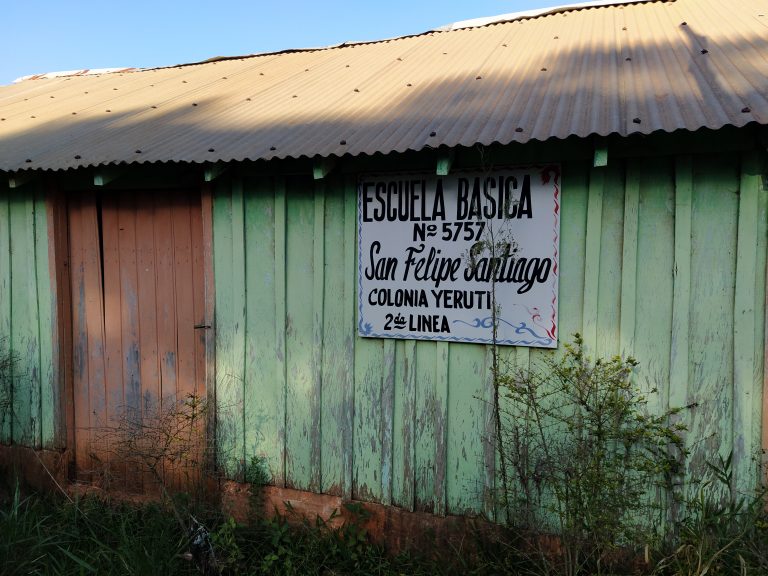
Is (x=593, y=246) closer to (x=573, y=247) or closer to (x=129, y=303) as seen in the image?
(x=573, y=247)

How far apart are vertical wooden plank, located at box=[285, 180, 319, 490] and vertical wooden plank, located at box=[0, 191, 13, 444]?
101 inches

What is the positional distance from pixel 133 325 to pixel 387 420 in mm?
2240

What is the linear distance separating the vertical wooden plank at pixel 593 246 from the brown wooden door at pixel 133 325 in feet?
8.84

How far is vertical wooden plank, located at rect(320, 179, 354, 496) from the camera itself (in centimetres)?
389

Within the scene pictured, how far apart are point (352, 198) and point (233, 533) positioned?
89.3 inches

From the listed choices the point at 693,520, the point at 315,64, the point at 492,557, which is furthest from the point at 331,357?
the point at 315,64

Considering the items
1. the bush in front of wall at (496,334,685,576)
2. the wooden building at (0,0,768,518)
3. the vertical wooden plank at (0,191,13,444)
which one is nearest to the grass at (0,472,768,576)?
the bush in front of wall at (496,334,685,576)

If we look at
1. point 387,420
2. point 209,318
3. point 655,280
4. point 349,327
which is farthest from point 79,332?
point 655,280

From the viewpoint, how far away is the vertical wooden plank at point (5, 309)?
191 inches

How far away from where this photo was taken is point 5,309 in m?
4.91

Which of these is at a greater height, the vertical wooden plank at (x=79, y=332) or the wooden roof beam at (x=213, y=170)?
the wooden roof beam at (x=213, y=170)

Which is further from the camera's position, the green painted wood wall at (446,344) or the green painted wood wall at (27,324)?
the green painted wood wall at (27,324)

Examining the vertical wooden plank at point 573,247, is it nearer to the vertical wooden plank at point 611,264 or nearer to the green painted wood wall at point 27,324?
the vertical wooden plank at point 611,264

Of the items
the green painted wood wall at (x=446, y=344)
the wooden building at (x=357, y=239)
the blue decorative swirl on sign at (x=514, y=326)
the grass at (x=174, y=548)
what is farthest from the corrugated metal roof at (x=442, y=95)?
the grass at (x=174, y=548)
